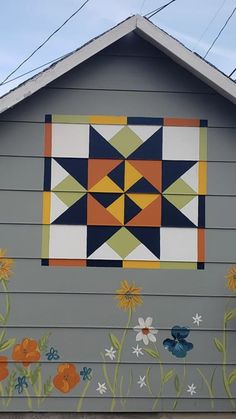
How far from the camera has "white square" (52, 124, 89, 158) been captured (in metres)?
6.51

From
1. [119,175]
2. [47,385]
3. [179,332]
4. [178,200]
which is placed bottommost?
[47,385]

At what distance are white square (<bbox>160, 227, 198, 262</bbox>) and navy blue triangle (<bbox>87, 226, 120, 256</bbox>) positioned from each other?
1.75 feet

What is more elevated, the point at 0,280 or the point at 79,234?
the point at 79,234

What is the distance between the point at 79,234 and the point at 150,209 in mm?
777

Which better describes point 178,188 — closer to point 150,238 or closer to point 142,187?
point 142,187

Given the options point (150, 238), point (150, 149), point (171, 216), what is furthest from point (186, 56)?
point (150, 238)

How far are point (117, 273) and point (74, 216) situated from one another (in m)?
0.73

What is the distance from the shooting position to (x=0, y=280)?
6.41m

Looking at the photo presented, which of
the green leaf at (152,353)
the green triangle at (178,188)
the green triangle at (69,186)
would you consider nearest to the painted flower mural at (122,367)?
the green leaf at (152,353)

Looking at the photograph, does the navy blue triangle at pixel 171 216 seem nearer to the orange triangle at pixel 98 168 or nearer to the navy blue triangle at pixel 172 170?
the navy blue triangle at pixel 172 170

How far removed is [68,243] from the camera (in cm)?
645

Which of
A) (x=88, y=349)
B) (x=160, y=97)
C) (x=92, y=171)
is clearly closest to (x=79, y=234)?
(x=92, y=171)

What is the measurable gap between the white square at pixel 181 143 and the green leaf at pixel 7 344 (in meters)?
2.44

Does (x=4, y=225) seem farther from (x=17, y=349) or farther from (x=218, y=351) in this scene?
(x=218, y=351)
